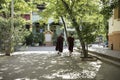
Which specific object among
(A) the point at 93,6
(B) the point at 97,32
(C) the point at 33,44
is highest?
(A) the point at 93,6

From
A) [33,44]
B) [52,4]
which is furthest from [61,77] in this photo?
[33,44]

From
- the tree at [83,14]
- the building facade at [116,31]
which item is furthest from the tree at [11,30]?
the building facade at [116,31]

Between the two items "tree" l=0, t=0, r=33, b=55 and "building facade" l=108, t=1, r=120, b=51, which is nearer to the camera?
"building facade" l=108, t=1, r=120, b=51

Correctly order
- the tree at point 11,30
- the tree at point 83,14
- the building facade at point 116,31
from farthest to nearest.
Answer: the tree at point 11,30 → the building facade at point 116,31 → the tree at point 83,14

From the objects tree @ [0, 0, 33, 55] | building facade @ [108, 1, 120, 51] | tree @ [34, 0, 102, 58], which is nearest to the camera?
tree @ [34, 0, 102, 58]

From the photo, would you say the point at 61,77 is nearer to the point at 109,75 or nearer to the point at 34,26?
the point at 109,75

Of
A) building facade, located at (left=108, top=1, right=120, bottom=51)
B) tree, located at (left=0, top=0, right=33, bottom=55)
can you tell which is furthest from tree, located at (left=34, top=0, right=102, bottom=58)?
tree, located at (left=0, top=0, right=33, bottom=55)

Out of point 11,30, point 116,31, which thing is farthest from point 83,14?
point 11,30

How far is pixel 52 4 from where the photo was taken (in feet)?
111

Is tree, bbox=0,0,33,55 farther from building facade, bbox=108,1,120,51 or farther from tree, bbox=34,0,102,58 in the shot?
building facade, bbox=108,1,120,51

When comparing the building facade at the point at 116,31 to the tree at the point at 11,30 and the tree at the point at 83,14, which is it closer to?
the tree at the point at 83,14

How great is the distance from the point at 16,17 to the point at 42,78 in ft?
71.4

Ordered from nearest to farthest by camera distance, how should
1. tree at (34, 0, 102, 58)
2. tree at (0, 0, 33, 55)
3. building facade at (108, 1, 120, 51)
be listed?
tree at (34, 0, 102, 58) < building facade at (108, 1, 120, 51) < tree at (0, 0, 33, 55)

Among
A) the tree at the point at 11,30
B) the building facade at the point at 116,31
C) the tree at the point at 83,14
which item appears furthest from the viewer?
the tree at the point at 11,30
